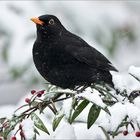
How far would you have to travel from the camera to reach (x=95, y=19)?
5023mm

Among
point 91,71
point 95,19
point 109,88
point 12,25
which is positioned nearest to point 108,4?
point 95,19

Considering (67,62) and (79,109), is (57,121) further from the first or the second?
(67,62)

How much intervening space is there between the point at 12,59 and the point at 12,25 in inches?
19.9

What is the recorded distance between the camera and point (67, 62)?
3.91m

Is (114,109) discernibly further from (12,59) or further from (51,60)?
(12,59)

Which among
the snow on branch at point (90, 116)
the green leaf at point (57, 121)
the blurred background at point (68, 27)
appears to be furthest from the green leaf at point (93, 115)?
the blurred background at point (68, 27)

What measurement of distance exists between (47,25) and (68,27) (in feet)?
2.57

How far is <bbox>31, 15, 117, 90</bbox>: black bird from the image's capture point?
385 cm

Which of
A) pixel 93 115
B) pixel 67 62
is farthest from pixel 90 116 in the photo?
pixel 67 62

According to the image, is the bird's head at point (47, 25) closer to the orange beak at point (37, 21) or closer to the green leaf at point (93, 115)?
the orange beak at point (37, 21)

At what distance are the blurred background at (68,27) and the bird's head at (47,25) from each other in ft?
1.56

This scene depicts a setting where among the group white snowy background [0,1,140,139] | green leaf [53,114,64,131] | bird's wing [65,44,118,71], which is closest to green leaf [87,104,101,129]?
green leaf [53,114,64,131]

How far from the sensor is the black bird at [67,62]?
3.85 metres

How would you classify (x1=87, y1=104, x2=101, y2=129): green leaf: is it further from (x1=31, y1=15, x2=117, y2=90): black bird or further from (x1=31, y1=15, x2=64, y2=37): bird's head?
(x1=31, y1=15, x2=64, y2=37): bird's head
